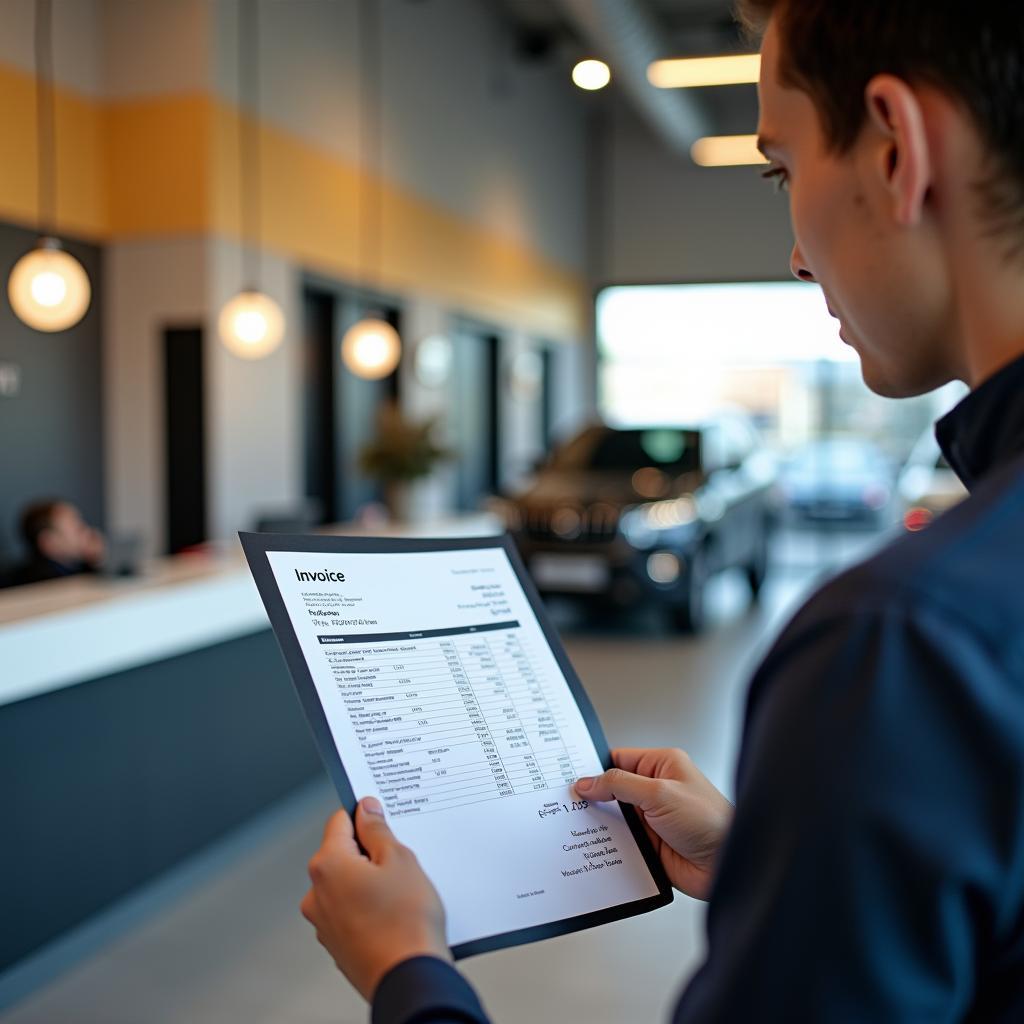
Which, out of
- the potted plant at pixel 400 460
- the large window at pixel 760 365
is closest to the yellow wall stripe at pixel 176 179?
the potted plant at pixel 400 460

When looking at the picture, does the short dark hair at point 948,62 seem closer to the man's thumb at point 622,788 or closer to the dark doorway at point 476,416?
the man's thumb at point 622,788

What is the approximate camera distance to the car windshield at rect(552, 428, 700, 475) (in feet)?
26.1

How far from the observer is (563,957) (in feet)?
10.0

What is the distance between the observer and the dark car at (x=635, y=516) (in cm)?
722

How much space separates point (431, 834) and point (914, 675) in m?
0.46

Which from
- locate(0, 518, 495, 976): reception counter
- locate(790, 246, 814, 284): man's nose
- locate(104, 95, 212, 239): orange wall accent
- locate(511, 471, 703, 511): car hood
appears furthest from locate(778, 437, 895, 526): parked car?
locate(790, 246, 814, 284): man's nose

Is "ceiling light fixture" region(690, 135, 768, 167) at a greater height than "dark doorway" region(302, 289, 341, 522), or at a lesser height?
greater

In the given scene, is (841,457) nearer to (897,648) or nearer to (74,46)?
(74,46)

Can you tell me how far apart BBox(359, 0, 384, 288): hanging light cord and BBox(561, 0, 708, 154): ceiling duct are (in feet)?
4.66

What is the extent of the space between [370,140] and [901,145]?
328 inches

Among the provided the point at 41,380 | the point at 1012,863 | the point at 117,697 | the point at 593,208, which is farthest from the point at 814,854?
the point at 593,208

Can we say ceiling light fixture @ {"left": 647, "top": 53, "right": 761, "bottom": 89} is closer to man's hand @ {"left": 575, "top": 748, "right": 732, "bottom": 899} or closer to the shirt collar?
man's hand @ {"left": 575, "top": 748, "right": 732, "bottom": 899}

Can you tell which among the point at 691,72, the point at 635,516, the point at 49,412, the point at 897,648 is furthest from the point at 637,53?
the point at 897,648

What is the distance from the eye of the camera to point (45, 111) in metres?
5.82
